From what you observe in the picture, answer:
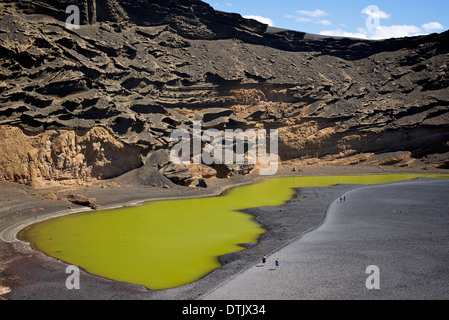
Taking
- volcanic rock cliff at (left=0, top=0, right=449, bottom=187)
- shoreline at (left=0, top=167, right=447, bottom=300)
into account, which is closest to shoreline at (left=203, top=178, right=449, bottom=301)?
shoreline at (left=0, top=167, right=447, bottom=300)

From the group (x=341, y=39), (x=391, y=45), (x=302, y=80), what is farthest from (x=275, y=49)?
(x=391, y=45)

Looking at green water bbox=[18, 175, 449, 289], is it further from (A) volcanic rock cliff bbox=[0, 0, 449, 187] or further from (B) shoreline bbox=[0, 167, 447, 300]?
(A) volcanic rock cliff bbox=[0, 0, 449, 187]

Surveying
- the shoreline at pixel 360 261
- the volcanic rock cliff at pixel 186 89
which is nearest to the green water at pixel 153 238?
the shoreline at pixel 360 261

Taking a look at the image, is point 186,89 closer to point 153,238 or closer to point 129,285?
point 153,238

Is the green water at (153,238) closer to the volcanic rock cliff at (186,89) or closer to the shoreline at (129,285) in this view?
the shoreline at (129,285)

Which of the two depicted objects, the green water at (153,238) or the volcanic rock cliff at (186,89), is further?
the volcanic rock cliff at (186,89)

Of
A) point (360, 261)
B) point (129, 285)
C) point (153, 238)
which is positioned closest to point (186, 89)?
point (153, 238)
